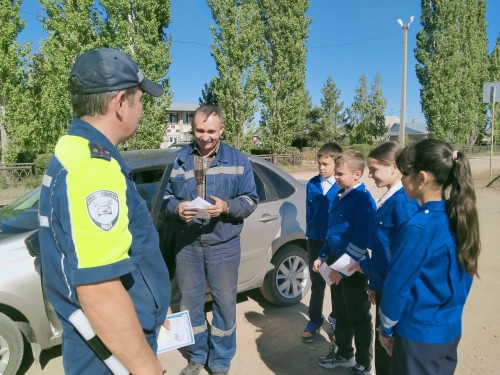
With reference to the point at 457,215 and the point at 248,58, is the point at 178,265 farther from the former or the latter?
the point at 248,58

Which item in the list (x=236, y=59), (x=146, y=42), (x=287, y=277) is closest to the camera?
(x=287, y=277)

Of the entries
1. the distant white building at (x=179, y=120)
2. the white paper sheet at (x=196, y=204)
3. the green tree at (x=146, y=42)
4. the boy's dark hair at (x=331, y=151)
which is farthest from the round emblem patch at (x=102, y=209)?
the distant white building at (x=179, y=120)

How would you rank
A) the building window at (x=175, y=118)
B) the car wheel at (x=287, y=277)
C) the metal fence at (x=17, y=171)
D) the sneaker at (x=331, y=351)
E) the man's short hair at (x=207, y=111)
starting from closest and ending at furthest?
the man's short hair at (x=207, y=111)
the sneaker at (x=331, y=351)
the car wheel at (x=287, y=277)
the metal fence at (x=17, y=171)
the building window at (x=175, y=118)

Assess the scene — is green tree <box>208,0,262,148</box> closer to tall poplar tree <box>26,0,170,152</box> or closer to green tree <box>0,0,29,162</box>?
tall poplar tree <box>26,0,170,152</box>

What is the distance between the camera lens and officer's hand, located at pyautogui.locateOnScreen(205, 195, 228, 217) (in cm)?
261

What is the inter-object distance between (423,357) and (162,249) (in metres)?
2.08

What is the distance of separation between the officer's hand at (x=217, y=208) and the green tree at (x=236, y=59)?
18.9m

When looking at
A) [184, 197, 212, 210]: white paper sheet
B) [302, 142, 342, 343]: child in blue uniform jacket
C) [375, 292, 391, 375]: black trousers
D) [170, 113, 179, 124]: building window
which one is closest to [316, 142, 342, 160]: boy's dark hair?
[302, 142, 342, 343]: child in blue uniform jacket

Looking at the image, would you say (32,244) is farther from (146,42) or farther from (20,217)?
(146,42)

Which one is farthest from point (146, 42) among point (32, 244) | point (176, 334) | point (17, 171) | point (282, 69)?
point (176, 334)

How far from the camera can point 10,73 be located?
46.0ft

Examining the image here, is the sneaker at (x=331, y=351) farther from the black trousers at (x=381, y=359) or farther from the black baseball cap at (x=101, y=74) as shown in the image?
the black baseball cap at (x=101, y=74)

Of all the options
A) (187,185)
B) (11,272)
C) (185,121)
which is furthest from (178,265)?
(185,121)

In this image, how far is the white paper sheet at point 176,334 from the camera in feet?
5.99
